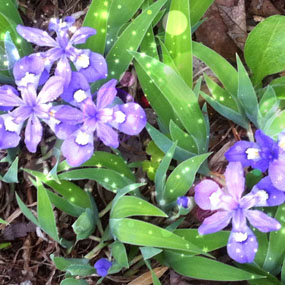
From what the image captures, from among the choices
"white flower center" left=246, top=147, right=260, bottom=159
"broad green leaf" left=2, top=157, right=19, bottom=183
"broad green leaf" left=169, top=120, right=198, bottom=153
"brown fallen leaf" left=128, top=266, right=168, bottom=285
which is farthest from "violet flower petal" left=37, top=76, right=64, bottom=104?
"brown fallen leaf" left=128, top=266, right=168, bottom=285

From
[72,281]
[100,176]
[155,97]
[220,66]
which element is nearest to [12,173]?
[100,176]

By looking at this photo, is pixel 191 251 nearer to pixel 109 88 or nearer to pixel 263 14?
pixel 109 88

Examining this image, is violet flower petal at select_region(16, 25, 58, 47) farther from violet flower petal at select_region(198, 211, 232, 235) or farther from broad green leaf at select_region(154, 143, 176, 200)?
violet flower petal at select_region(198, 211, 232, 235)

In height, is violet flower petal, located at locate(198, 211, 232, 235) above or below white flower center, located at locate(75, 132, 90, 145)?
below

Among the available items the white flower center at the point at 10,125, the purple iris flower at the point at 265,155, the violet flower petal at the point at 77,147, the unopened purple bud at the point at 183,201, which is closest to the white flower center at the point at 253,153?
the purple iris flower at the point at 265,155

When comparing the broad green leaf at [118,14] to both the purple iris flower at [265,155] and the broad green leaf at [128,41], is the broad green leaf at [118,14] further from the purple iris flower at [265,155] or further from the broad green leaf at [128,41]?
the purple iris flower at [265,155]

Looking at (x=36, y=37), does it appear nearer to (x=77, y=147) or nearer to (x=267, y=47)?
(x=77, y=147)
